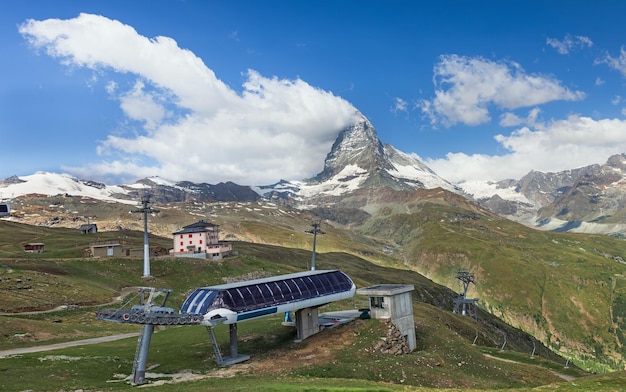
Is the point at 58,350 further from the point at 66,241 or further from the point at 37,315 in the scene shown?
the point at 66,241

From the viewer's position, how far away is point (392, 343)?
195ft

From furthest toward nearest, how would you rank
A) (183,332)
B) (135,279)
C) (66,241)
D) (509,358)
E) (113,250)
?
(66,241) < (113,250) < (135,279) < (509,358) < (183,332)

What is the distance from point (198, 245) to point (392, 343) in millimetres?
99508

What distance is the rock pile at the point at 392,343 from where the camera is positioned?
5791 cm

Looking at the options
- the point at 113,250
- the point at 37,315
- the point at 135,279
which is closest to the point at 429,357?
the point at 37,315

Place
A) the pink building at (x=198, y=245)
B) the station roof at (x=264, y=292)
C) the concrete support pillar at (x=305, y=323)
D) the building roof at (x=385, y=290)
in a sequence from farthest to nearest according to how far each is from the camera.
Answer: the pink building at (x=198, y=245) < the building roof at (x=385, y=290) < the concrete support pillar at (x=305, y=323) < the station roof at (x=264, y=292)

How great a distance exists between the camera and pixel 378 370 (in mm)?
49000

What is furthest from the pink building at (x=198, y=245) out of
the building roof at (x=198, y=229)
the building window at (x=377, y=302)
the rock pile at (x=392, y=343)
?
the rock pile at (x=392, y=343)

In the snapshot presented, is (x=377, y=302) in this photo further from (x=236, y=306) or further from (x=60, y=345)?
(x=60, y=345)

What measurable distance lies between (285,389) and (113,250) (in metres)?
105

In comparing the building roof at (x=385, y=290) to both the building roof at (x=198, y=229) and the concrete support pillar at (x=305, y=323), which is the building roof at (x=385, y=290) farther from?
the building roof at (x=198, y=229)

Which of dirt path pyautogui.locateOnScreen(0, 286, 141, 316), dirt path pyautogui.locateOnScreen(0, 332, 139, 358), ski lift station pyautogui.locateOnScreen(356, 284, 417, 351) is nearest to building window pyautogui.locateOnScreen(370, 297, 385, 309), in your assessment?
ski lift station pyautogui.locateOnScreen(356, 284, 417, 351)

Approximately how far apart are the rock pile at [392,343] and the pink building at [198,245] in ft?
300

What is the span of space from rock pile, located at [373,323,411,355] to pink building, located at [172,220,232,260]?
3605 inches
